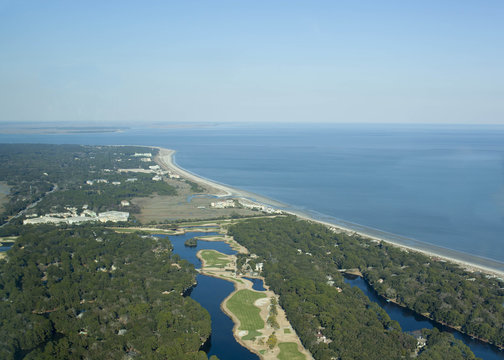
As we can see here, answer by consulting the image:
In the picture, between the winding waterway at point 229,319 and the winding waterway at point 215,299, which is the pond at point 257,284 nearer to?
the winding waterway at point 229,319

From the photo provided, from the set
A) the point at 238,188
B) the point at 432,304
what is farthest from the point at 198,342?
the point at 238,188

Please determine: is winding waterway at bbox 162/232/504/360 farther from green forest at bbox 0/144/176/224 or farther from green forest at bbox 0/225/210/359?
green forest at bbox 0/144/176/224

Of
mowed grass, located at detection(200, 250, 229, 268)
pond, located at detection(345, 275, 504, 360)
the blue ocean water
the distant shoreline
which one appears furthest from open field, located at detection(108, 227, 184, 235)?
pond, located at detection(345, 275, 504, 360)

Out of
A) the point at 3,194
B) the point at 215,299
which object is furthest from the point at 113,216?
the point at 215,299

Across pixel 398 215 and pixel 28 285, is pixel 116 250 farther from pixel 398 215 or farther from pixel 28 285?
pixel 398 215

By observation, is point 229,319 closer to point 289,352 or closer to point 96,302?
point 289,352

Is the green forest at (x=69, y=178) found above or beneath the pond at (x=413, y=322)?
above

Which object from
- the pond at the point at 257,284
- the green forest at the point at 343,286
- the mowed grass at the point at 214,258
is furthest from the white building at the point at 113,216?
the pond at the point at 257,284
